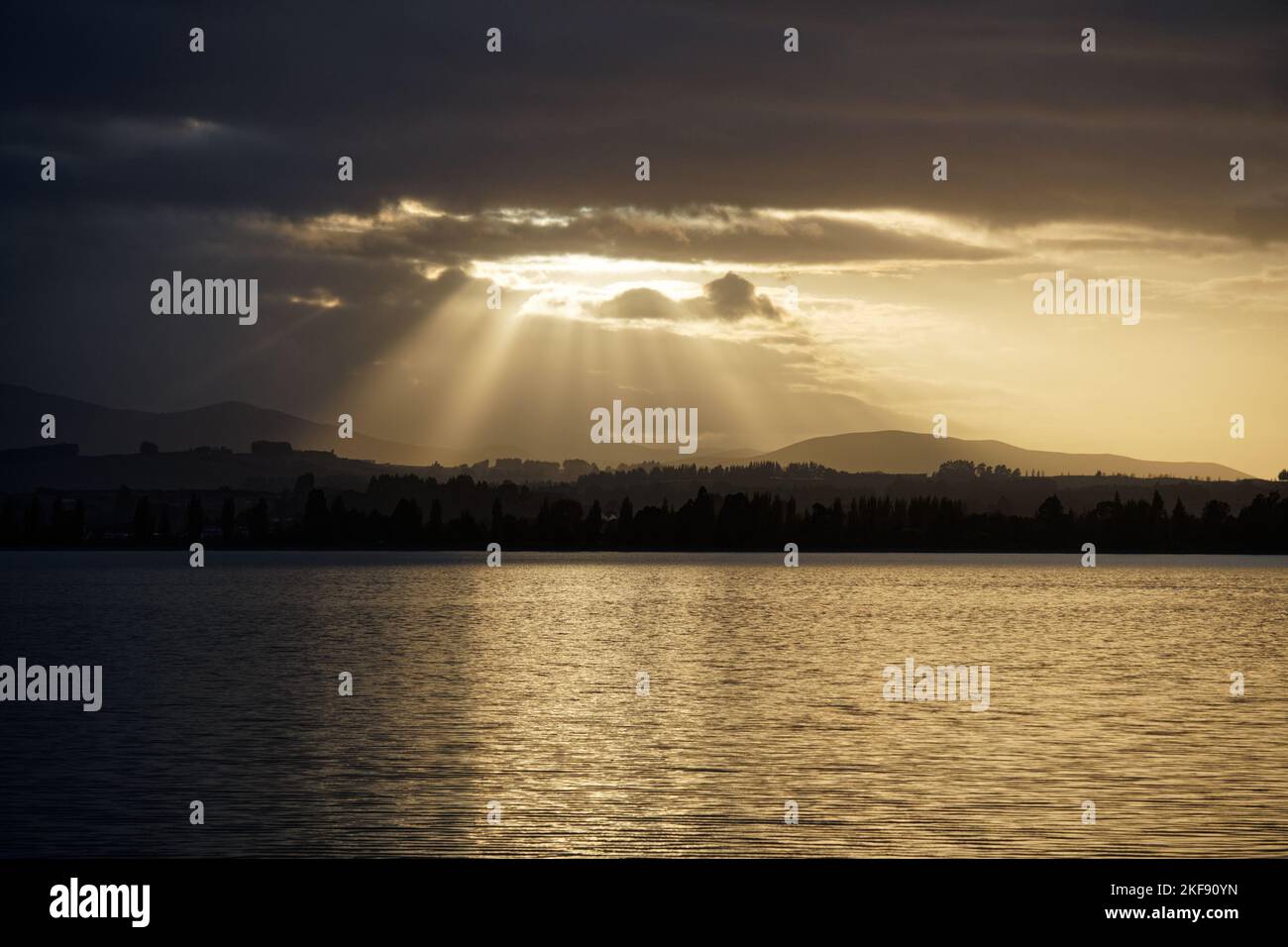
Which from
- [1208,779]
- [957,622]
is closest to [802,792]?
[1208,779]

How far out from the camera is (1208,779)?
43250mm

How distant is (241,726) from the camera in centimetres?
5697

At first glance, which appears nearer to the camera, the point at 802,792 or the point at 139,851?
the point at 139,851
